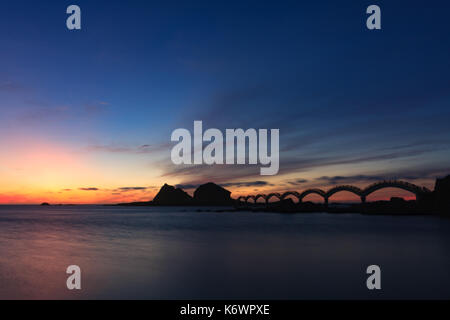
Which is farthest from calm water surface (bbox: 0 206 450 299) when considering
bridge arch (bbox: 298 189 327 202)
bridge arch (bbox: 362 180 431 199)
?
bridge arch (bbox: 298 189 327 202)

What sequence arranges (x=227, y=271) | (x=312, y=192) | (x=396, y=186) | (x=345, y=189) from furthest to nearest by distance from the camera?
(x=312, y=192) < (x=345, y=189) < (x=396, y=186) < (x=227, y=271)

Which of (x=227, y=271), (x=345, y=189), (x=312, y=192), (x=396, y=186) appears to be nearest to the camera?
(x=227, y=271)

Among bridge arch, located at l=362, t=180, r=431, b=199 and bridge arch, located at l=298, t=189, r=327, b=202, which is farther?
bridge arch, located at l=298, t=189, r=327, b=202

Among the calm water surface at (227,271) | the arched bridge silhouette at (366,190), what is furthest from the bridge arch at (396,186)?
the calm water surface at (227,271)

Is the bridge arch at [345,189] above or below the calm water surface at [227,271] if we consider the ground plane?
above

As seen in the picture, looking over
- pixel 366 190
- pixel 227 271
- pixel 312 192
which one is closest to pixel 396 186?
pixel 366 190

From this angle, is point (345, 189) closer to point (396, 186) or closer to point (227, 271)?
point (396, 186)

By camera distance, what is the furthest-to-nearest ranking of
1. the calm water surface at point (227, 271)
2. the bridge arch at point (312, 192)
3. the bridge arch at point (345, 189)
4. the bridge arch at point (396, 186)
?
the bridge arch at point (312, 192) < the bridge arch at point (345, 189) < the bridge arch at point (396, 186) < the calm water surface at point (227, 271)

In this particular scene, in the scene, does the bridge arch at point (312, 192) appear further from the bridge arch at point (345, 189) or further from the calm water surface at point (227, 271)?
the calm water surface at point (227, 271)

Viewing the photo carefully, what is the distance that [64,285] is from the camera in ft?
58.6

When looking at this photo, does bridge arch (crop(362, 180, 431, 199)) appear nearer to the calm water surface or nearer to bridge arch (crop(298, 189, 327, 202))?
bridge arch (crop(298, 189, 327, 202))

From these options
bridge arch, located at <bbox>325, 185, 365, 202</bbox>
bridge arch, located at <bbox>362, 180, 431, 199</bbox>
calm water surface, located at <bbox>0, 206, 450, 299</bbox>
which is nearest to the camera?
calm water surface, located at <bbox>0, 206, 450, 299</bbox>
